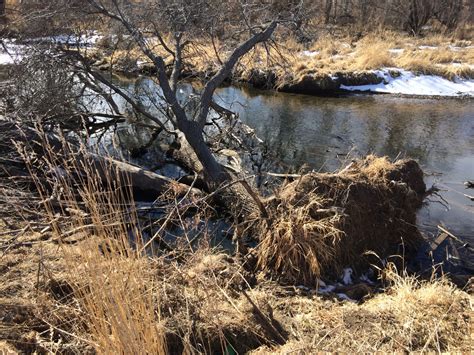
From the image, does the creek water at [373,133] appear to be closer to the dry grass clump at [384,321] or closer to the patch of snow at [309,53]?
the dry grass clump at [384,321]

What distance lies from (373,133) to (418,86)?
6.01m

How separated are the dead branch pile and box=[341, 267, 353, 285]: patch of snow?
78 millimetres

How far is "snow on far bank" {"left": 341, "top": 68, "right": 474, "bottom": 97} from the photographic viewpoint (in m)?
15.8

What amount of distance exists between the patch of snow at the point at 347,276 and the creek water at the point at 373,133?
1.91 metres

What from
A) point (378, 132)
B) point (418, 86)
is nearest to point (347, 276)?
point (378, 132)

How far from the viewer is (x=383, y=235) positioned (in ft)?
20.2

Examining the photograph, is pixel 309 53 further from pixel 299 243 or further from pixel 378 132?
pixel 299 243

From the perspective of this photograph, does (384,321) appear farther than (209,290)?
No

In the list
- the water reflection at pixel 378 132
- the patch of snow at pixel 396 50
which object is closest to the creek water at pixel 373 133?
the water reflection at pixel 378 132

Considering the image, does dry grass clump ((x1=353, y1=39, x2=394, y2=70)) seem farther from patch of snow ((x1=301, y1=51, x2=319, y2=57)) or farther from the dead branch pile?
the dead branch pile

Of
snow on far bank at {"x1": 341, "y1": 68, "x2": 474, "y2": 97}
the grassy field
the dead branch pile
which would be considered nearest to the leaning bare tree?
the dead branch pile

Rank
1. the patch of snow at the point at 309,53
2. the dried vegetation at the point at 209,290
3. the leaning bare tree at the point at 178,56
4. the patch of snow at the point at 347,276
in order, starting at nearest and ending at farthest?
the dried vegetation at the point at 209,290 < the patch of snow at the point at 347,276 < the leaning bare tree at the point at 178,56 < the patch of snow at the point at 309,53

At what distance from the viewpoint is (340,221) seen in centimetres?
561

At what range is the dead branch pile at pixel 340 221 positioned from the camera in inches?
210
